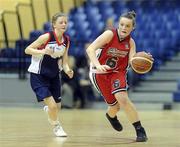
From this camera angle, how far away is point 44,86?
25.8 ft

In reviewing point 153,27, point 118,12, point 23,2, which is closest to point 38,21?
point 23,2

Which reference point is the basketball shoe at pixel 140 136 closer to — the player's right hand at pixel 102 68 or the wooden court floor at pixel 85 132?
the wooden court floor at pixel 85 132

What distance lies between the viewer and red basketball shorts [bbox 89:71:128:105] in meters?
7.44

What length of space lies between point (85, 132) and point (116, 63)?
1460mm

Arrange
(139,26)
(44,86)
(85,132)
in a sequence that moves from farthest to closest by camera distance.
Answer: (139,26) < (85,132) < (44,86)

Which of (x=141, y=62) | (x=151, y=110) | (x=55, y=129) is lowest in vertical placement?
(x=151, y=110)

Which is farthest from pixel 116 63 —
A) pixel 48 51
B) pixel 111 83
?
pixel 48 51

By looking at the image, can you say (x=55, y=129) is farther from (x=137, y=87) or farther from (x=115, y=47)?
(x=137, y=87)

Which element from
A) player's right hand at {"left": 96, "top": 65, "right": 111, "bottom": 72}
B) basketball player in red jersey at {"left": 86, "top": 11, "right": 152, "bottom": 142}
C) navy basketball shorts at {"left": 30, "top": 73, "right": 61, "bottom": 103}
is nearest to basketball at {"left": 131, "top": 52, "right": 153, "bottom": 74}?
basketball player in red jersey at {"left": 86, "top": 11, "right": 152, "bottom": 142}

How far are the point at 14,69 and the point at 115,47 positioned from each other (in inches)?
362

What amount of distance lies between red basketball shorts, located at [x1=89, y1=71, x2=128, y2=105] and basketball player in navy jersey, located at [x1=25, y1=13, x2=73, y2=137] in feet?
1.23

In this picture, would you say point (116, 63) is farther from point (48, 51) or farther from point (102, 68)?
point (48, 51)

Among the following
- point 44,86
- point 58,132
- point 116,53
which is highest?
point 116,53

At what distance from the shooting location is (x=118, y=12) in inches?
732
